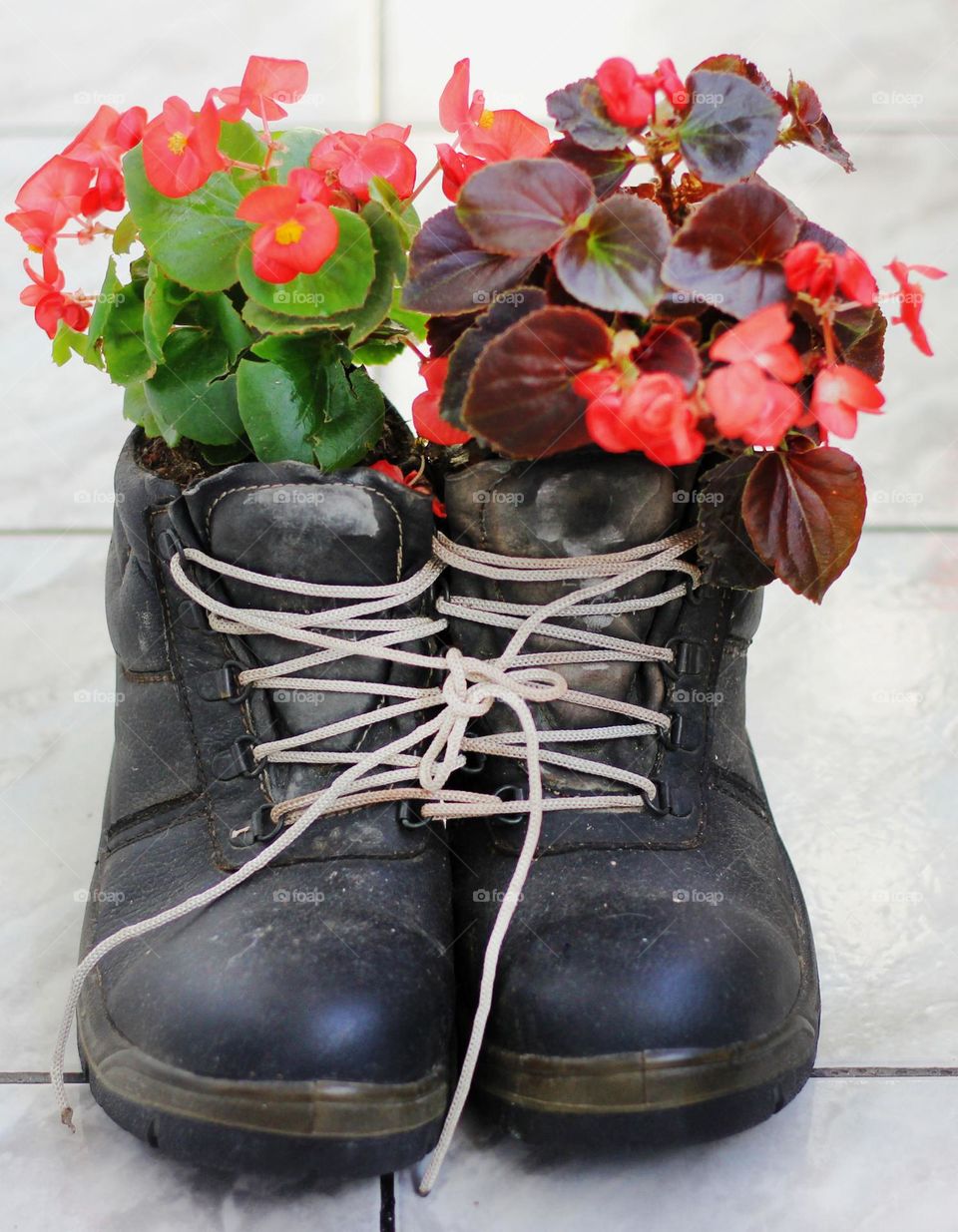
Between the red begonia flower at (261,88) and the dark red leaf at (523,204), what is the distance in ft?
0.46

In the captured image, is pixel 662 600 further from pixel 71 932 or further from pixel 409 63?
pixel 409 63

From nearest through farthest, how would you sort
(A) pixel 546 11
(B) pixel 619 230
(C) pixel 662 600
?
(B) pixel 619 230
(C) pixel 662 600
(A) pixel 546 11

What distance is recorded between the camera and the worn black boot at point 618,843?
567 mm

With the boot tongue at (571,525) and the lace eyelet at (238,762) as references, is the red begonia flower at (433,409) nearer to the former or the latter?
the boot tongue at (571,525)

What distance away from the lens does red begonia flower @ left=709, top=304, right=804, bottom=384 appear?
51 centimetres

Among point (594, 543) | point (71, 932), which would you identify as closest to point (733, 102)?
point (594, 543)

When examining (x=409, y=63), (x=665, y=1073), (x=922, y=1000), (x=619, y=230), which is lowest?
(x=922, y=1000)

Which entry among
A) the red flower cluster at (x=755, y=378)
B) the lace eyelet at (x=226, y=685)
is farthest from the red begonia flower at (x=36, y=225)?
the red flower cluster at (x=755, y=378)

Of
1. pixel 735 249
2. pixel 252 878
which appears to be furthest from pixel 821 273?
pixel 252 878

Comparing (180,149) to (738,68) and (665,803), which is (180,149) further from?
(665,803)

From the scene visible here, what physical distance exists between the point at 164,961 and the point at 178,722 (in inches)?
5.0

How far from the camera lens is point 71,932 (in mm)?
745

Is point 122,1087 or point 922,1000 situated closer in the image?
point 122,1087

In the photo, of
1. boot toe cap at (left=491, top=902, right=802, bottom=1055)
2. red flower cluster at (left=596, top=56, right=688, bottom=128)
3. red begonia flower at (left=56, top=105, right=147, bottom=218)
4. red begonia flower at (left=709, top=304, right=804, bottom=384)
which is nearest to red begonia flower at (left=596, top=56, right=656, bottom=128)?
red flower cluster at (left=596, top=56, right=688, bottom=128)
